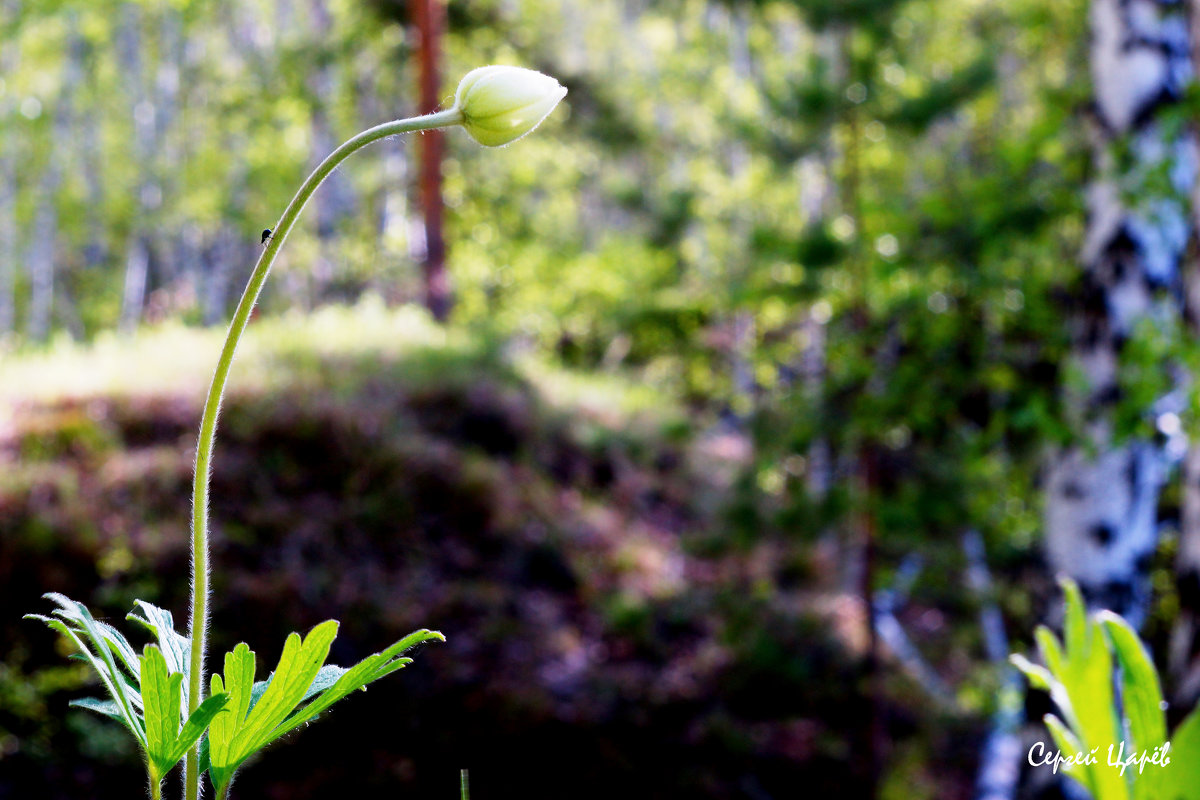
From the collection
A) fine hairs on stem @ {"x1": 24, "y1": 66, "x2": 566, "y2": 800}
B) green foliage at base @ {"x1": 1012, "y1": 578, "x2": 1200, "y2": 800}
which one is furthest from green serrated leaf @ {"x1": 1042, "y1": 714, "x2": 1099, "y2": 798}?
fine hairs on stem @ {"x1": 24, "y1": 66, "x2": 566, "y2": 800}

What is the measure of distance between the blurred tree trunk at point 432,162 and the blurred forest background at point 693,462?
5 centimetres

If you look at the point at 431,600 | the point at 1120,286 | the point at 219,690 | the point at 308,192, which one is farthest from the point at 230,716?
the point at 431,600

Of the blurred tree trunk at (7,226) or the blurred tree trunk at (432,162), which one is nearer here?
the blurred tree trunk at (432,162)

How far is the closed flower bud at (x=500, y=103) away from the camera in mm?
757

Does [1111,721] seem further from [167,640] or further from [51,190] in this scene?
[51,190]

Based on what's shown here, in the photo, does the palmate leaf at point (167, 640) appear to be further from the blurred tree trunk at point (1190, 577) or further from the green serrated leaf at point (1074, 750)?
the blurred tree trunk at point (1190, 577)

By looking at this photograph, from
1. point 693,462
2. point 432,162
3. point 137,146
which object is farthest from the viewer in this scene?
point 137,146

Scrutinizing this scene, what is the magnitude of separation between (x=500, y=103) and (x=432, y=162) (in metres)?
7.82

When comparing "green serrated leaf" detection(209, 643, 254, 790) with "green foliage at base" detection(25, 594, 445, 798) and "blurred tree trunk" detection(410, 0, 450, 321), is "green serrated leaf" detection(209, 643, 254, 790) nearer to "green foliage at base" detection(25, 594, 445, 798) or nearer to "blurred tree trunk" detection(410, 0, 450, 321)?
"green foliage at base" detection(25, 594, 445, 798)

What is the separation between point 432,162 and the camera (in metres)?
8.20

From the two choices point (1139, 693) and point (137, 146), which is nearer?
point (1139, 693)

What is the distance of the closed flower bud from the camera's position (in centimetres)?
76

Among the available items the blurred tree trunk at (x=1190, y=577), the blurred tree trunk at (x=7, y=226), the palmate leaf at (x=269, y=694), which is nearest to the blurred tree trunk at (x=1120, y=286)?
the blurred tree trunk at (x=1190, y=577)

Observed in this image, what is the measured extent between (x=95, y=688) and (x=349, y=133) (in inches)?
408
